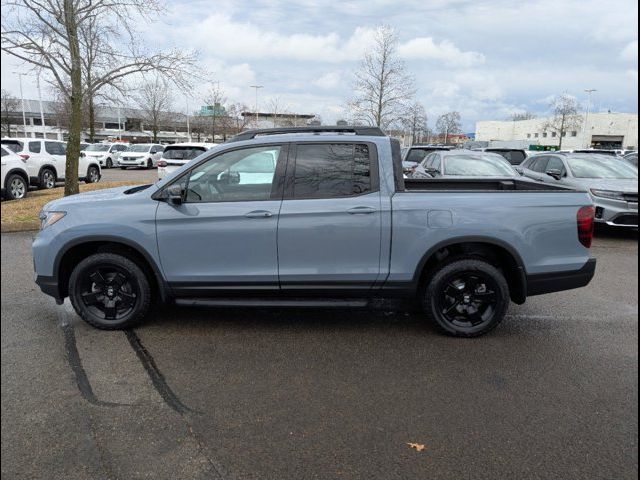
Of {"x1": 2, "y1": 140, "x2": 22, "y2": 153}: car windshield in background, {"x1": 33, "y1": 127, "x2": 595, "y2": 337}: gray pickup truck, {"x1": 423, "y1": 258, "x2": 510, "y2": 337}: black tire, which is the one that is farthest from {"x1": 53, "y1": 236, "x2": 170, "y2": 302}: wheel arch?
{"x1": 2, "y1": 140, "x2": 22, "y2": 153}: car windshield in background

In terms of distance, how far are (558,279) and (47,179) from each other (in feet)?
49.5

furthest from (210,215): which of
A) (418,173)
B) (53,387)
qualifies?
(418,173)

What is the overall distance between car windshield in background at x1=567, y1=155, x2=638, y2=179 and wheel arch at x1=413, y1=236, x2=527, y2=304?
702 cm

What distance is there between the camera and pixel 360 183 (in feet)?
13.6

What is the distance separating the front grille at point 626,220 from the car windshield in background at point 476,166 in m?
2.37

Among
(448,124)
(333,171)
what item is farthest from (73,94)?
Result: (448,124)

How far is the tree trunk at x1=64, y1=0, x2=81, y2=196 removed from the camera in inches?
394

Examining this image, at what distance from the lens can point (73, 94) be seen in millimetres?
10852

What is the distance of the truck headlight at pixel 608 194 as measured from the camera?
28.5 feet

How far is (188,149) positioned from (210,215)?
1194cm

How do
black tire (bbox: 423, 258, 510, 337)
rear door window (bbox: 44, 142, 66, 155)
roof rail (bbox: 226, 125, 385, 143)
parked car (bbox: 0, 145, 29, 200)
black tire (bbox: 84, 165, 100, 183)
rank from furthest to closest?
black tire (bbox: 84, 165, 100, 183) < rear door window (bbox: 44, 142, 66, 155) < parked car (bbox: 0, 145, 29, 200) < roof rail (bbox: 226, 125, 385, 143) < black tire (bbox: 423, 258, 510, 337)

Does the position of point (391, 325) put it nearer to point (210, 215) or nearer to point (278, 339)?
point (278, 339)

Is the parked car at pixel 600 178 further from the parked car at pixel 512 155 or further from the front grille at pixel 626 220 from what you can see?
the parked car at pixel 512 155

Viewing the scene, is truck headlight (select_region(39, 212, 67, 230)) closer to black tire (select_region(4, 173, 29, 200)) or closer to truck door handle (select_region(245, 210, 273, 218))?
truck door handle (select_region(245, 210, 273, 218))
